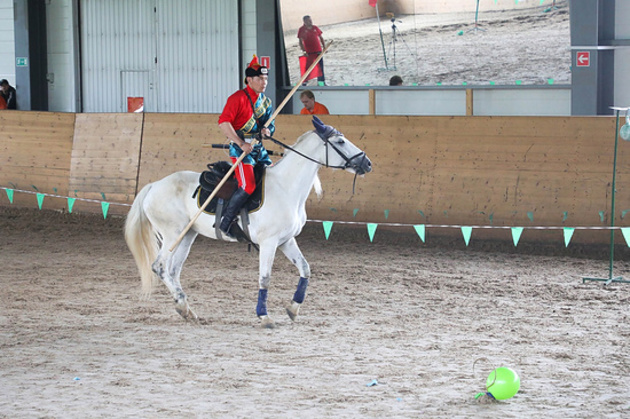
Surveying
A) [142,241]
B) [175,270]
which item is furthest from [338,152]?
[142,241]

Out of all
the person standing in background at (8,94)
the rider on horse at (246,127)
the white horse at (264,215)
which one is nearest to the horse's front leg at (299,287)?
the white horse at (264,215)

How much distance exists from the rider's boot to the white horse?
14cm

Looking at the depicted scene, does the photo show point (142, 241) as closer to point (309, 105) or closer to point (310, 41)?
point (309, 105)

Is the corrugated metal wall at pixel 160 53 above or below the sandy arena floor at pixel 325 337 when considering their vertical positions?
above

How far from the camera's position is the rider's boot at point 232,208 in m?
8.13

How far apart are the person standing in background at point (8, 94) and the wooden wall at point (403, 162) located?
16.8ft

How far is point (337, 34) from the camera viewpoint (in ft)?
57.2

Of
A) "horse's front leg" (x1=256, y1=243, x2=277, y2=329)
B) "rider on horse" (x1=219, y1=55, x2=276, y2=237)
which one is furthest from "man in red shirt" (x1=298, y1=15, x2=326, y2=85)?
"horse's front leg" (x1=256, y1=243, x2=277, y2=329)

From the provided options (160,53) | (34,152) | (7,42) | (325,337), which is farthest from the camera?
(7,42)

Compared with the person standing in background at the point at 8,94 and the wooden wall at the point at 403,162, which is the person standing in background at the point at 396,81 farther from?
the person standing in background at the point at 8,94

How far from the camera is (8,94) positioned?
20.6m

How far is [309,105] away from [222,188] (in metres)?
6.13

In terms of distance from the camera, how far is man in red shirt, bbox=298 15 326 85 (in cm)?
1777

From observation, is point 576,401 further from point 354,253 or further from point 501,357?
point 354,253
